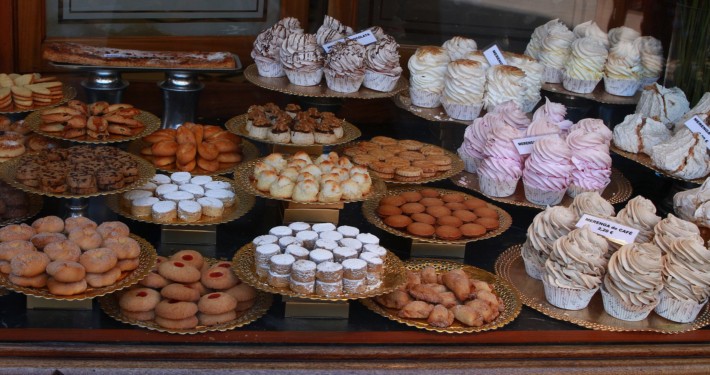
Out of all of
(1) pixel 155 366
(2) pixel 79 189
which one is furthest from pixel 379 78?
(1) pixel 155 366

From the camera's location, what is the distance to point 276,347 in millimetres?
2172

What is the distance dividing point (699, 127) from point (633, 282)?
1.04m

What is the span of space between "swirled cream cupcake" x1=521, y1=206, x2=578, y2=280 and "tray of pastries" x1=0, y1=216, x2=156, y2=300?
104 cm

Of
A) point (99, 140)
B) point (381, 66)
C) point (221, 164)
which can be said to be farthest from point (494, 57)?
point (99, 140)

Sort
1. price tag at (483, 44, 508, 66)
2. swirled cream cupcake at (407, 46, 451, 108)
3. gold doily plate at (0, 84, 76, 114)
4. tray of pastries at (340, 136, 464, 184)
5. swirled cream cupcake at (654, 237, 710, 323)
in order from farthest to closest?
price tag at (483, 44, 508, 66)
swirled cream cupcake at (407, 46, 451, 108)
gold doily plate at (0, 84, 76, 114)
tray of pastries at (340, 136, 464, 184)
swirled cream cupcake at (654, 237, 710, 323)

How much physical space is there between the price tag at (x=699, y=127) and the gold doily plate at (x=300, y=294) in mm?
1301

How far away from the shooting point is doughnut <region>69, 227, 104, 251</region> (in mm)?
2230

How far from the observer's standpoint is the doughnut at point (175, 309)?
7.04 feet

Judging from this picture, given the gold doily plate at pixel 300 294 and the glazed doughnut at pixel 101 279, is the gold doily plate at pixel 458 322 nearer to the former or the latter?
the gold doily plate at pixel 300 294

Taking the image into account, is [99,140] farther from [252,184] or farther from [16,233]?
[16,233]

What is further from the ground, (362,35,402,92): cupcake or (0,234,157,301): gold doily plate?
(362,35,402,92): cupcake

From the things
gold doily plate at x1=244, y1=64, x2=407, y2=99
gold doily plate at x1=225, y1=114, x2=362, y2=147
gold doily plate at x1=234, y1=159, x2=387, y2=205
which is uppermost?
Answer: gold doily plate at x1=244, y1=64, x2=407, y2=99

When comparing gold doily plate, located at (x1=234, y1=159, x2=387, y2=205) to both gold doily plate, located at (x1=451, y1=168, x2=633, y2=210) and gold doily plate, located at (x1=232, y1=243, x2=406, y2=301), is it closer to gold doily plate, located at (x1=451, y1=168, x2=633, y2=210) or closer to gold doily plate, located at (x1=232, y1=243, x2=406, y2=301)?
gold doily plate, located at (x1=232, y1=243, x2=406, y2=301)

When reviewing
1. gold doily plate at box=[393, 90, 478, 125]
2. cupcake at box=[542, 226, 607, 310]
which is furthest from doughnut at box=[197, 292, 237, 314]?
gold doily plate at box=[393, 90, 478, 125]
